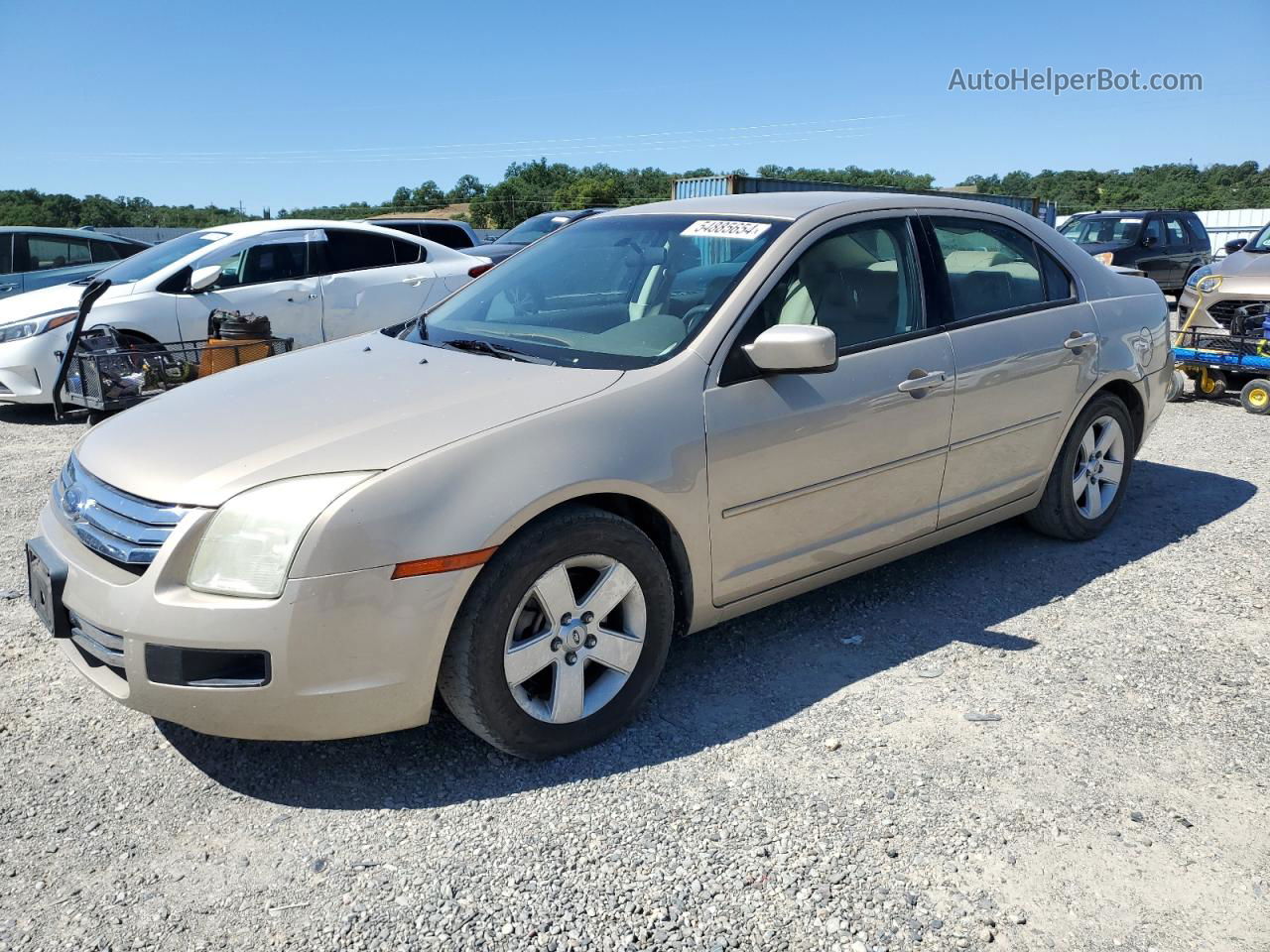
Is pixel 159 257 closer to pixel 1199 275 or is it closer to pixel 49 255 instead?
pixel 49 255

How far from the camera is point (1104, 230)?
57.0ft

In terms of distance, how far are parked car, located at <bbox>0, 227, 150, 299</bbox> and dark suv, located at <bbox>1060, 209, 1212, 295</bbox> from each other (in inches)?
578

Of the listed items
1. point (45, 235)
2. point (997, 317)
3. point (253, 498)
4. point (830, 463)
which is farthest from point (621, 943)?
point (45, 235)

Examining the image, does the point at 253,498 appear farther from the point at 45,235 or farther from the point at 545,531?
the point at 45,235

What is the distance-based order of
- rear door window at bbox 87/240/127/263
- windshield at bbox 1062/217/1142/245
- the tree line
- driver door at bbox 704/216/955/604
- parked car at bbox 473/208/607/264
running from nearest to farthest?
driver door at bbox 704/216/955/604
rear door window at bbox 87/240/127/263
parked car at bbox 473/208/607/264
windshield at bbox 1062/217/1142/245
the tree line

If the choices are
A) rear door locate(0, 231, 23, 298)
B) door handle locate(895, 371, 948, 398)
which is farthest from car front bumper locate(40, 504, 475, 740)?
rear door locate(0, 231, 23, 298)

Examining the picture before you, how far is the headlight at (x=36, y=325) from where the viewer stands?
8.29 meters

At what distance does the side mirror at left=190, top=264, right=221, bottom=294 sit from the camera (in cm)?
836

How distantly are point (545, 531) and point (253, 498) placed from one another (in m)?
0.79

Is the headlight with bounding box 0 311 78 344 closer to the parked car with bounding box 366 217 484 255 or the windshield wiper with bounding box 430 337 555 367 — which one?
the windshield wiper with bounding box 430 337 555 367

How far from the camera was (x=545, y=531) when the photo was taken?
2912 millimetres

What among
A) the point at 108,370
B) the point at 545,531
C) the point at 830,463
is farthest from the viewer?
the point at 108,370

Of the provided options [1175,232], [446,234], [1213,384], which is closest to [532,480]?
[1213,384]

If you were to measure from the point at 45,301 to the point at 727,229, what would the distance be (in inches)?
285
